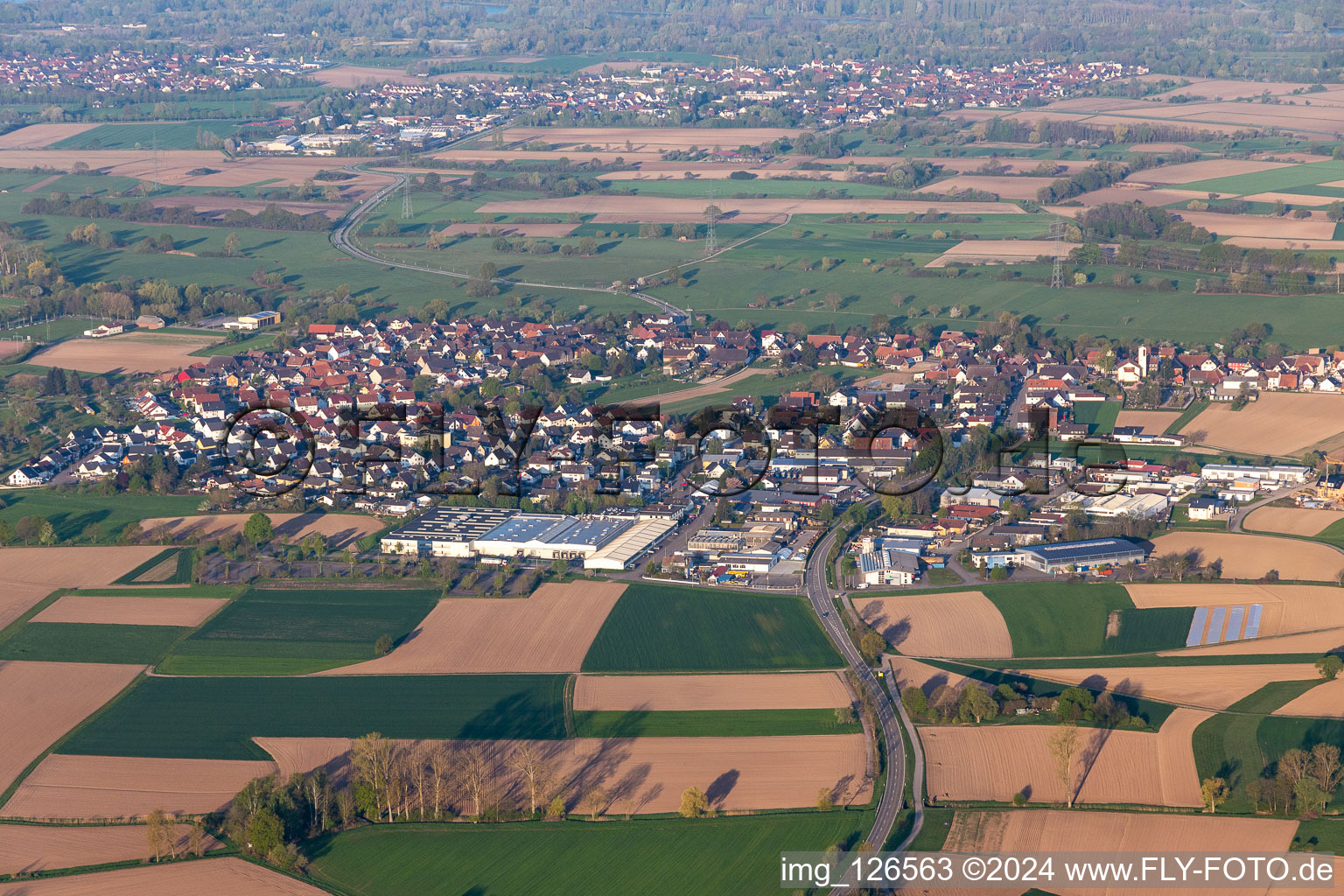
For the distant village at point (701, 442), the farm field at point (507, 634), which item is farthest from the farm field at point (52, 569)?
the farm field at point (507, 634)

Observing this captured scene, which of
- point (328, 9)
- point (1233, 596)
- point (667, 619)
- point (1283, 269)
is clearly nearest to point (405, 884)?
point (667, 619)

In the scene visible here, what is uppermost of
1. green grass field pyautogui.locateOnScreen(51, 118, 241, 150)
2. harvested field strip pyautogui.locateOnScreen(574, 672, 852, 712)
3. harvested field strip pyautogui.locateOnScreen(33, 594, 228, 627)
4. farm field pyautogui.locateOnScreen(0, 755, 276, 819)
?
green grass field pyautogui.locateOnScreen(51, 118, 241, 150)

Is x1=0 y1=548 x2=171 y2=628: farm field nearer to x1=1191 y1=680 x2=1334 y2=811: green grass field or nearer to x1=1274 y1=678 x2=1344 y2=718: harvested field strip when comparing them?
x1=1191 y1=680 x2=1334 y2=811: green grass field

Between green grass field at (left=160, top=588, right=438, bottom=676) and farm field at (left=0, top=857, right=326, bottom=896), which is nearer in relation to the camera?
farm field at (left=0, top=857, right=326, bottom=896)

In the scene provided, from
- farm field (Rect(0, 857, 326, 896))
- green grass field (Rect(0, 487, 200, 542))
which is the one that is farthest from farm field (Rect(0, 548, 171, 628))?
farm field (Rect(0, 857, 326, 896))

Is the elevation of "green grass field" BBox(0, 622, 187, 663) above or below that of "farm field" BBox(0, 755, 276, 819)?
below
